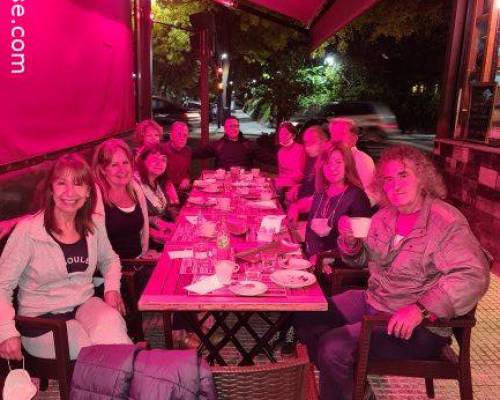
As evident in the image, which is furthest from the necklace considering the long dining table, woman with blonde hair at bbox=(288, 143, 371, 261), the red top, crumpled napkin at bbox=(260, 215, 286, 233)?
the red top

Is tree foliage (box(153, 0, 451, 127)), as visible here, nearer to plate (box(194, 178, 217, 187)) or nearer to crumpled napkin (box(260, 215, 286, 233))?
plate (box(194, 178, 217, 187))

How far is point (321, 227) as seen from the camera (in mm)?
3859

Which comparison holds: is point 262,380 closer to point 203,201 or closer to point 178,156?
point 203,201

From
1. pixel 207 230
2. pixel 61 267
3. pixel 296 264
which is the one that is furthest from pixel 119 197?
pixel 296 264

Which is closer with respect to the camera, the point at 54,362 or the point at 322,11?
the point at 54,362

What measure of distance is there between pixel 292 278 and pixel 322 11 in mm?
6180

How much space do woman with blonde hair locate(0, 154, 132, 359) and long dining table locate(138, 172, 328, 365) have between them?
386 millimetres

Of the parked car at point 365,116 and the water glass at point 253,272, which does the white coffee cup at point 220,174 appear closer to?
the water glass at point 253,272

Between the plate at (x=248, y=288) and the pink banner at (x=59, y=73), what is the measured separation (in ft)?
8.17

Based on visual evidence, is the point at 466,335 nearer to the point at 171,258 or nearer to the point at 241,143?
the point at 171,258

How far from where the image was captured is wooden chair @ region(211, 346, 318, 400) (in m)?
1.44

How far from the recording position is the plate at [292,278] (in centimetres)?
265

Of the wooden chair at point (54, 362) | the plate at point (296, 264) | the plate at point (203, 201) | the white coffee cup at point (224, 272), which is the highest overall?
the white coffee cup at point (224, 272)

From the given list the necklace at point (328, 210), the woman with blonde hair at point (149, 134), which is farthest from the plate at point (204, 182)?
the necklace at point (328, 210)
